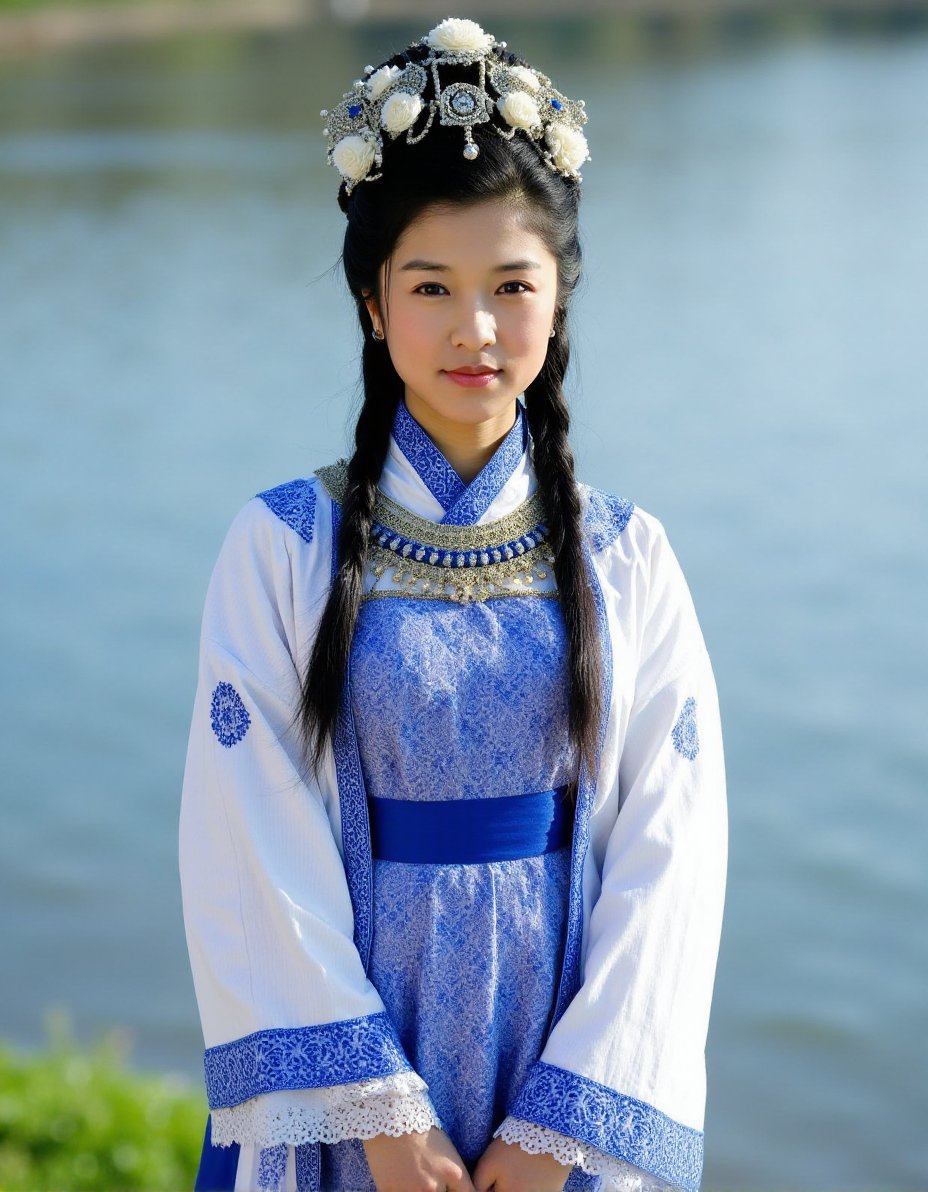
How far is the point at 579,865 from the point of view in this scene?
6.20 feet

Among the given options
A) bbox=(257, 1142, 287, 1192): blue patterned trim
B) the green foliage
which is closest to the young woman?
bbox=(257, 1142, 287, 1192): blue patterned trim

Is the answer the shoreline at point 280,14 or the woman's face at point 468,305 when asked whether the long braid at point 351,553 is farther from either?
the shoreline at point 280,14

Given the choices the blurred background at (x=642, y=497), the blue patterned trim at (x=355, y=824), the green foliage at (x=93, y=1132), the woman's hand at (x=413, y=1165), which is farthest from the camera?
the blurred background at (x=642, y=497)

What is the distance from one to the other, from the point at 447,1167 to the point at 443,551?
60 cm

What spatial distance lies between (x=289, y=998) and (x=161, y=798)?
342 centimetres

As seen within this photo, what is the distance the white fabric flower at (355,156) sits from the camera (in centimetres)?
187

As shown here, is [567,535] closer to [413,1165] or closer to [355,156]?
[355,156]

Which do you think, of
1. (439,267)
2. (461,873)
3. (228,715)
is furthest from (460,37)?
(461,873)

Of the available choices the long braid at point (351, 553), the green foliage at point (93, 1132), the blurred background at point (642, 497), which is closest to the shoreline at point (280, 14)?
the blurred background at point (642, 497)

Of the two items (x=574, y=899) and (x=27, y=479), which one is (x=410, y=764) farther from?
(x=27, y=479)

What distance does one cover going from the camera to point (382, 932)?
1868 millimetres

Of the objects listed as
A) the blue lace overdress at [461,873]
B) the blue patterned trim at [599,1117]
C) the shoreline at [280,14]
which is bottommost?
the blue patterned trim at [599,1117]

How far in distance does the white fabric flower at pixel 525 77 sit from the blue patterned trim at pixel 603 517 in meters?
0.41

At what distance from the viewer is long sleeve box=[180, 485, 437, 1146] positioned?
1795 mm
